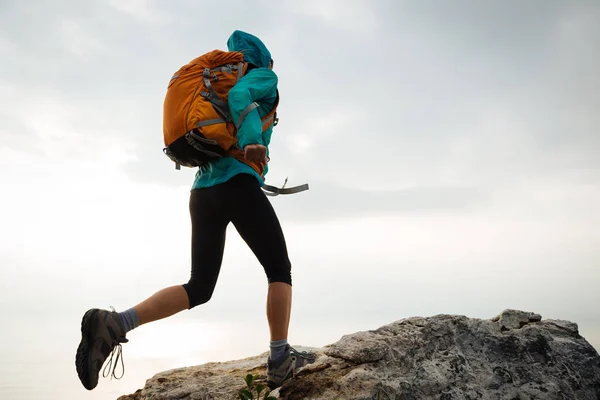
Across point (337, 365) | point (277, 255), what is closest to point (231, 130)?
point (277, 255)

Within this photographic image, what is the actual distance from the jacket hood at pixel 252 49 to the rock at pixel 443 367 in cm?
274

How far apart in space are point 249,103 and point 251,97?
13cm

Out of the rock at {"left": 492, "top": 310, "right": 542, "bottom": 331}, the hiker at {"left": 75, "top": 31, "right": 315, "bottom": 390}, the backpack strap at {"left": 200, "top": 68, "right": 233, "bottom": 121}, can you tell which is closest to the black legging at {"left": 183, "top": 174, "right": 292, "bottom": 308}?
the hiker at {"left": 75, "top": 31, "right": 315, "bottom": 390}

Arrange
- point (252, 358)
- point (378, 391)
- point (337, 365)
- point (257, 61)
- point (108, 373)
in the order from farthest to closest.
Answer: point (252, 358) → point (257, 61) → point (108, 373) → point (337, 365) → point (378, 391)

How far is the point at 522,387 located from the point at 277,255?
7.74 ft

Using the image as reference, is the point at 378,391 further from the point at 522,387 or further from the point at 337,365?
the point at 522,387

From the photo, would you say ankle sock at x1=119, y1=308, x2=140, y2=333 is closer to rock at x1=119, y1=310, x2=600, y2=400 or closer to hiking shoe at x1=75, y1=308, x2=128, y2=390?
hiking shoe at x1=75, y1=308, x2=128, y2=390

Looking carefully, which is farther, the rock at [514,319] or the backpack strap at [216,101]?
the rock at [514,319]

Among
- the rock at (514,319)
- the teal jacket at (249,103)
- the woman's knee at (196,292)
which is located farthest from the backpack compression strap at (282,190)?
the rock at (514,319)

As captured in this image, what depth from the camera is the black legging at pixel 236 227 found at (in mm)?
4691

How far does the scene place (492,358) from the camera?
15.6 feet

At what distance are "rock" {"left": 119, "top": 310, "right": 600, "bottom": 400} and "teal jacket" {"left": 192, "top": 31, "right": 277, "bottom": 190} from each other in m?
1.81

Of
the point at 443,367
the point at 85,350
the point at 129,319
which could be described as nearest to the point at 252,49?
the point at 129,319

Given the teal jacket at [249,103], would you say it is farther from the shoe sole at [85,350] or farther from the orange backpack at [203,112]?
the shoe sole at [85,350]
